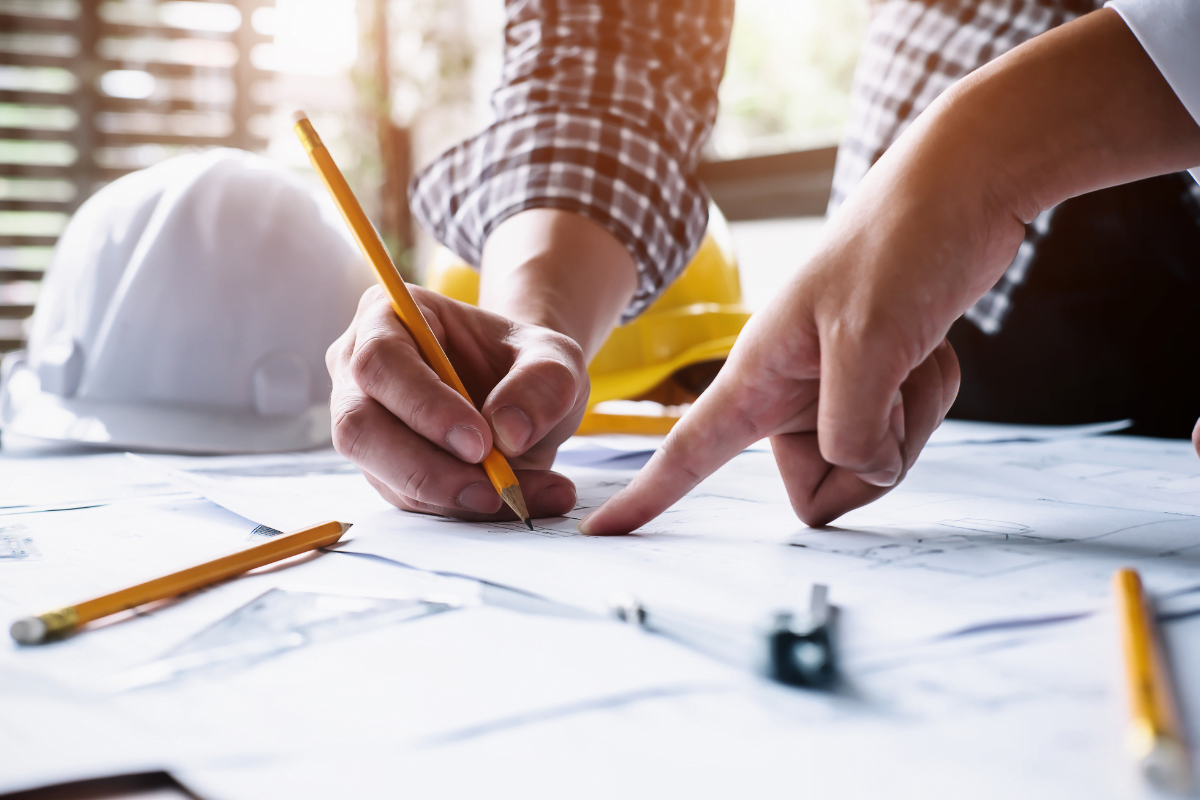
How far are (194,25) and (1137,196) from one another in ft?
9.57

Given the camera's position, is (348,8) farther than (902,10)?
Yes

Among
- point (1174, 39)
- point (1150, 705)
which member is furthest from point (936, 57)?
point (1150, 705)

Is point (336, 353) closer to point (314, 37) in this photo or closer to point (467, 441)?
point (467, 441)

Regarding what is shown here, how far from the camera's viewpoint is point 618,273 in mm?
682

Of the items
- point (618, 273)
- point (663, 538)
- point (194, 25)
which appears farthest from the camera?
point (194, 25)

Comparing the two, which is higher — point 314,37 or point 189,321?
point 314,37

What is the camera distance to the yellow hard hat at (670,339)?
0.97 meters

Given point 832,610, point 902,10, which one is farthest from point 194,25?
point 832,610

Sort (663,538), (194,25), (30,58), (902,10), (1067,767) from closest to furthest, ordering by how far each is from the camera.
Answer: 1. (1067,767)
2. (663,538)
3. (902,10)
4. (30,58)
5. (194,25)

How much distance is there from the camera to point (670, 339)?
3.30ft

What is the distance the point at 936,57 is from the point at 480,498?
64 centimetres

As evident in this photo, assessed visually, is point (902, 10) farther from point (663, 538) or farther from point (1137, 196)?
point (663, 538)

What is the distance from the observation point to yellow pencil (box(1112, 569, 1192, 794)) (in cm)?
16

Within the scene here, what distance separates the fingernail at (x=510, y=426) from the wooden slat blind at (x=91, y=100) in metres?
2.78
